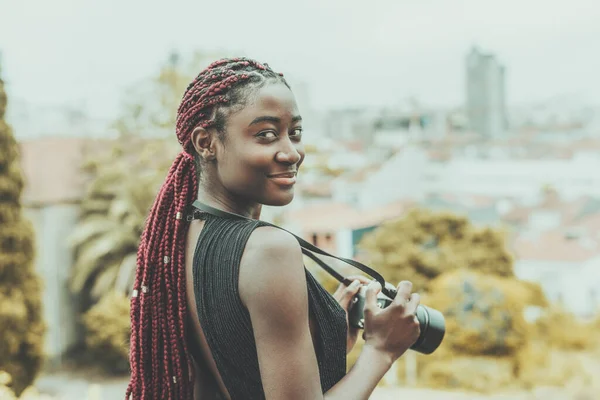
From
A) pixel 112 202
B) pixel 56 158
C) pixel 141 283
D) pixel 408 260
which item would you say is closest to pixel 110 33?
pixel 56 158

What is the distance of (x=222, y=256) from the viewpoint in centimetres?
104

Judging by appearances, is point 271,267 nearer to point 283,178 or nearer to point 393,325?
point 283,178

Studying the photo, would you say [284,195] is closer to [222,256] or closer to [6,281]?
[222,256]

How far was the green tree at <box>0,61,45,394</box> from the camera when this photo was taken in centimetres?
781

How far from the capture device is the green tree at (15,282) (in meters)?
7.81

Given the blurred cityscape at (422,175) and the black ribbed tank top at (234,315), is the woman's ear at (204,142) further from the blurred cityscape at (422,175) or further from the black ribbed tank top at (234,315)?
the blurred cityscape at (422,175)

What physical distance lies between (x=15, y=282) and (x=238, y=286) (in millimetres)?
7941

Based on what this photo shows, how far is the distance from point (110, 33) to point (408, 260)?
860 centimetres

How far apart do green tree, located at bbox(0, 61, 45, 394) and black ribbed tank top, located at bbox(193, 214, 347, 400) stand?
24.5ft

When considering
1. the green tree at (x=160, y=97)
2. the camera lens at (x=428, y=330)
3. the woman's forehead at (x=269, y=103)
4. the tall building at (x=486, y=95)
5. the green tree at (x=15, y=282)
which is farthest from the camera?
the tall building at (x=486, y=95)

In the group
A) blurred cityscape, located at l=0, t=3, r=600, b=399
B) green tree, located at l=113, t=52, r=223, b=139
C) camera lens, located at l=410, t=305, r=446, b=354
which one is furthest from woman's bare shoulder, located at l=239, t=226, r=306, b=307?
green tree, located at l=113, t=52, r=223, b=139

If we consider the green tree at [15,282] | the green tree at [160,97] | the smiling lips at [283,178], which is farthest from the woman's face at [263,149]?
the green tree at [160,97]

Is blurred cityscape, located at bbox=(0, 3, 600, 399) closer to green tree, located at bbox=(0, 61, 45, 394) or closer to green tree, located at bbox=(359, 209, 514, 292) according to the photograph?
green tree, located at bbox=(359, 209, 514, 292)

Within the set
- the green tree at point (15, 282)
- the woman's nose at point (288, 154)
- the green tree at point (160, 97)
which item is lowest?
the green tree at point (15, 282)
